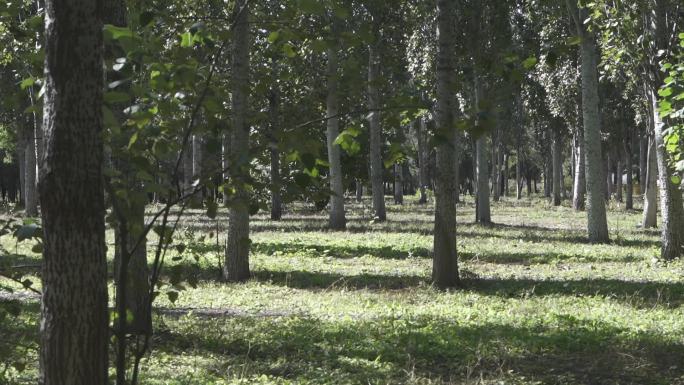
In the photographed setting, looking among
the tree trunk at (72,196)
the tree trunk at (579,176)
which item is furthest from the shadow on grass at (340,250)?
the tree trunk at (579,176)

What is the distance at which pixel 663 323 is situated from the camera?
8.20 meters

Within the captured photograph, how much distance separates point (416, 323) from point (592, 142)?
437 inches

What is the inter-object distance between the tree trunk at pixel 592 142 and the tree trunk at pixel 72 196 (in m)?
16.2

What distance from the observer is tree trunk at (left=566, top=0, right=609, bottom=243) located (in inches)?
690

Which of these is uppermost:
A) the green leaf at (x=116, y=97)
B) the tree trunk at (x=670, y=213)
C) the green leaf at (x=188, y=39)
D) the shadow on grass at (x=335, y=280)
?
the green leaf at (x=188, y=39)

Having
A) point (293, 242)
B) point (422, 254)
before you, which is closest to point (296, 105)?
point (293, 242)

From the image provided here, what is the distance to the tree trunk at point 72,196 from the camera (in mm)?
2639

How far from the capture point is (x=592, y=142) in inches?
692

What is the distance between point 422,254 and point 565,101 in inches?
780

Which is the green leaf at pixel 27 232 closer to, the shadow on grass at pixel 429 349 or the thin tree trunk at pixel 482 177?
the shadow on grass at pixel 429 349

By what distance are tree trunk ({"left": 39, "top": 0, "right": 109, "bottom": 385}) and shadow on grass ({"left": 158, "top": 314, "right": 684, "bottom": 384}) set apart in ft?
11.4

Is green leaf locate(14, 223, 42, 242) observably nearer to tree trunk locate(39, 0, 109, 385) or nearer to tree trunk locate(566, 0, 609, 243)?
tree trunk locate(39, 0, 109, 385)

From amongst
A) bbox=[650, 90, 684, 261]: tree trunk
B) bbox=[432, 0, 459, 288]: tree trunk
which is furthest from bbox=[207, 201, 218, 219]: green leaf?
bbox=[650, 90, 684, 261]: tree trunk

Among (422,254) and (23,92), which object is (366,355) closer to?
(23,92)
